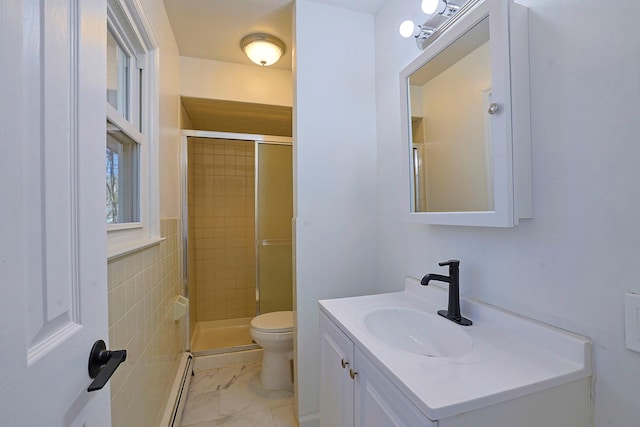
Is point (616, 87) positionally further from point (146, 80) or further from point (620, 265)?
point (146, 80)

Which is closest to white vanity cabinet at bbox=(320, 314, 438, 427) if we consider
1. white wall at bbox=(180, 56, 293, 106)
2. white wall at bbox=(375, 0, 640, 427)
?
white wall at bbox=(375, 0, 640, 427)

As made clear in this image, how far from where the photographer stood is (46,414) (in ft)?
1.28

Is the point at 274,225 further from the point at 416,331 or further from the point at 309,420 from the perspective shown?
the point at 416,331

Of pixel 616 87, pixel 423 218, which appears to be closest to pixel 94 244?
pixel 423 218

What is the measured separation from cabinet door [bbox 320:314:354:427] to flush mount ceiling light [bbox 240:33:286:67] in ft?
6.22

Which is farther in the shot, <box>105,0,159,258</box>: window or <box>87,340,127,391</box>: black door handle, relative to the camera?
<box>105,0,159,258</box>: window

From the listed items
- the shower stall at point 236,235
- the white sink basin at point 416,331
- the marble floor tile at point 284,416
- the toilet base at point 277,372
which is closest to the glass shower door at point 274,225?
the shower stall at point 236,235

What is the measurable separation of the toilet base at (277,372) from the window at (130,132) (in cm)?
118

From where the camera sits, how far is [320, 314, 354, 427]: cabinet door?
0.95 metres

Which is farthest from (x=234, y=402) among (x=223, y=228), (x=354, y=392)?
(x=223, y=228)

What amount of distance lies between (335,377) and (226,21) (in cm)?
217

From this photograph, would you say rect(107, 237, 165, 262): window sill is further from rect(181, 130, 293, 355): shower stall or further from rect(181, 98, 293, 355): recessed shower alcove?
rect(181, 130, 293, 355): shower stall

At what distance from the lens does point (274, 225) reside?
8.85 ft

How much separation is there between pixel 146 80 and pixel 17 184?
4.48 ft
